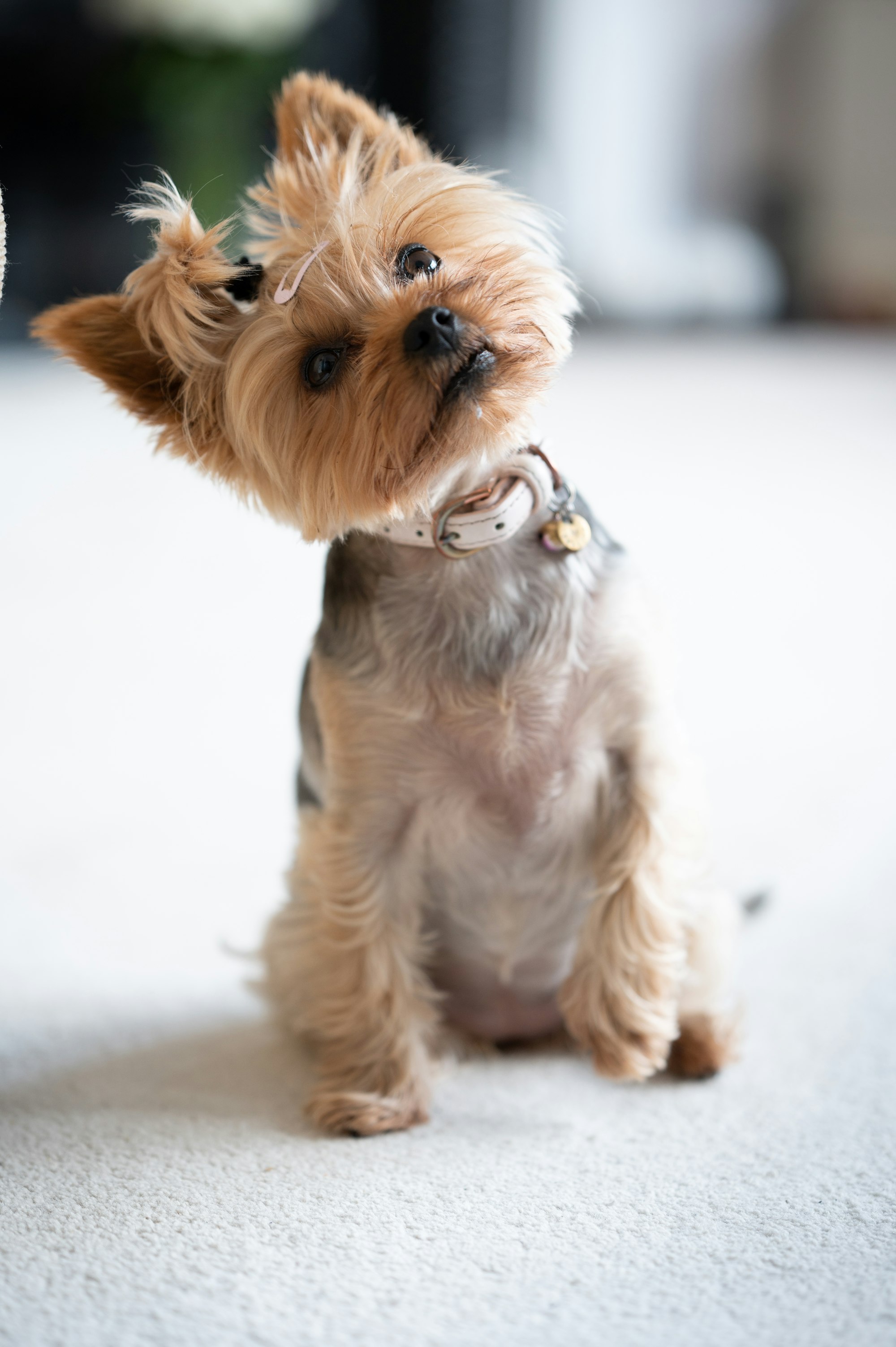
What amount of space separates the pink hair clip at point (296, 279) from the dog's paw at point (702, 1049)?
3.70ft

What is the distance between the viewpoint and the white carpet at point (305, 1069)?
4.27 feet

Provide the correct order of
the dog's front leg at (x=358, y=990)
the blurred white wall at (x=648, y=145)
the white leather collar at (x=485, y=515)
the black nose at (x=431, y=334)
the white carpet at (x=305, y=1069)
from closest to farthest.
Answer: the white carpet at (x=305, y=1069), the black nose at (x=431, y=334), the white leather collar at (x=485, y=515), the dog's front leg at (x=358, y=990), the blurred white wall at (x=648, y=145)

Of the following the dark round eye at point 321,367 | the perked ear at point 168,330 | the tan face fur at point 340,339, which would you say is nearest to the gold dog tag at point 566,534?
the tan face fur at point 340,339

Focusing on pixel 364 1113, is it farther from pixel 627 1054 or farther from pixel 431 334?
pixel 431 334

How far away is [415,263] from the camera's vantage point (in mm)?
1600

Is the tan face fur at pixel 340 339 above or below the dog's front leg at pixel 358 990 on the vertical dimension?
above

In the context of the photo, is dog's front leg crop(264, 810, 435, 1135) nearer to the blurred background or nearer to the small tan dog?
the small tan dog

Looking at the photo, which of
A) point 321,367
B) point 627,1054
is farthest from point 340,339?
point 627,1054

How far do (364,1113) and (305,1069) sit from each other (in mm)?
203

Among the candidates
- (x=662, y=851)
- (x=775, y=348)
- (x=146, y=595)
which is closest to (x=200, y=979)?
(x=662, y=851)

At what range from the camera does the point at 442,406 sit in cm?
150

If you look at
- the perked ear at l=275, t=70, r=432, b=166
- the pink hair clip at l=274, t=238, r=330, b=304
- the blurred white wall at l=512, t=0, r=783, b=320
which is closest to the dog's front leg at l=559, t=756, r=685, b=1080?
the pink hair clip at l=274, t=238, r=330, b=304

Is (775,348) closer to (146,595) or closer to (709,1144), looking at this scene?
(146,595)

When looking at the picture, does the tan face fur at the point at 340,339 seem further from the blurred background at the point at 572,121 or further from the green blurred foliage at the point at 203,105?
the green blurred foliage at the point at 203,105
